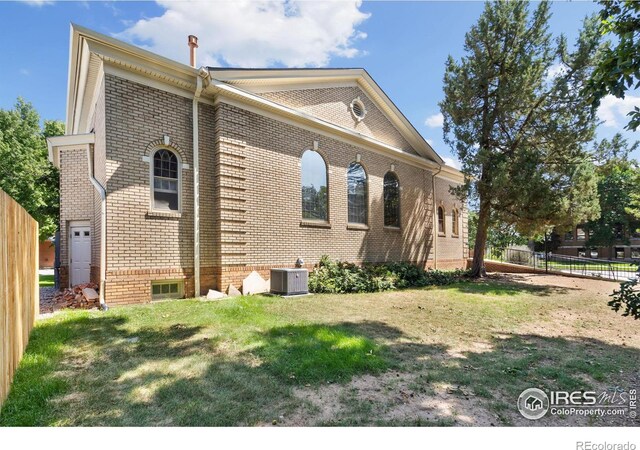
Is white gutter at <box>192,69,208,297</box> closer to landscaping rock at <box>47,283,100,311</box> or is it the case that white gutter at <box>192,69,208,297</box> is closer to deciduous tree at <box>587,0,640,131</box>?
landscaping rock at <box>47,283,100,311</box>

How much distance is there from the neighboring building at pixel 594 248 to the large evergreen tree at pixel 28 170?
52.3 meters

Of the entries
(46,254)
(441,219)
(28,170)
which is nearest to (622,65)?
(441,219)

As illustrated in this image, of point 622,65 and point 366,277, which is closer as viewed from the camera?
point 622,65

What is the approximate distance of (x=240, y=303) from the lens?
7.70m

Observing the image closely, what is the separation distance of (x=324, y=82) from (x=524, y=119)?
8.59 meters

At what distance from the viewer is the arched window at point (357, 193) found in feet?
42.4

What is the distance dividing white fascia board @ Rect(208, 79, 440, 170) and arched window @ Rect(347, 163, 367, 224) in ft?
3.62

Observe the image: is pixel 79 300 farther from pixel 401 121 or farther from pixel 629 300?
pixel 401 121

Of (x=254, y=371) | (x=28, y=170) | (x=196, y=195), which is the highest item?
(x=28, y=170)

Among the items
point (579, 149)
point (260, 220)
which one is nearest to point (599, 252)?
point (579, 149)

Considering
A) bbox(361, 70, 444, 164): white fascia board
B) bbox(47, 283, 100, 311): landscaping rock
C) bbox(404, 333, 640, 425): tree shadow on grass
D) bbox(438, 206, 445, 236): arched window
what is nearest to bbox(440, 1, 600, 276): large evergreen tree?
bbox(361, 70, 444, 164): white fascia board

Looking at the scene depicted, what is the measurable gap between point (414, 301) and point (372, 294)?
1.46 meters

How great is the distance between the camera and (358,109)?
13672 millimetres

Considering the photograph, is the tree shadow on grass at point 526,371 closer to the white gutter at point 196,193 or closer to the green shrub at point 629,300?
the green shrub at point 629,300
